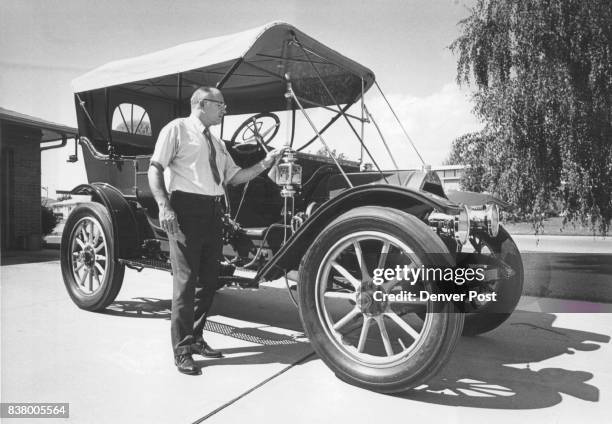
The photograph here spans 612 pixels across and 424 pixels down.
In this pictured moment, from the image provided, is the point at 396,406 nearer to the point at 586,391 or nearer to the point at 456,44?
the point at 586,391

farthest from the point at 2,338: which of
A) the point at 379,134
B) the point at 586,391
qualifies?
the point at 586,391

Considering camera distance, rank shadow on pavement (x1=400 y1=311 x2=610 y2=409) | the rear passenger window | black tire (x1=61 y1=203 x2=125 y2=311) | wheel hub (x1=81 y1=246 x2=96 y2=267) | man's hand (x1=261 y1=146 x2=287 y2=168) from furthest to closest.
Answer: the rear passenger window → wheel hub (x1=81 y1=246 x2=96 y2=267) → black tire (x1=61 y1=203 x2=125 y2=311) → man's hand (x1=261 y1=146 x2=287 y2=168) → shadow on pavement (x1=400 y1=311 x2=610 y2=409)

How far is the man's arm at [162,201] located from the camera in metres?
2.86

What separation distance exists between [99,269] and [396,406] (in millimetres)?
3336

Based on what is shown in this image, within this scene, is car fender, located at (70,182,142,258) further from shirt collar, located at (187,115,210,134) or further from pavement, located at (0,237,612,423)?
shirt collar, located at (187,115,210,134)

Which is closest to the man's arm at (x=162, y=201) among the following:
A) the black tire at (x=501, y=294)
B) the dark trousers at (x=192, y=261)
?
the dark trousers at (x=192, y=261)

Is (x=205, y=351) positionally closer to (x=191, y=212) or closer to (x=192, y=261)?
(x=192, y=261)

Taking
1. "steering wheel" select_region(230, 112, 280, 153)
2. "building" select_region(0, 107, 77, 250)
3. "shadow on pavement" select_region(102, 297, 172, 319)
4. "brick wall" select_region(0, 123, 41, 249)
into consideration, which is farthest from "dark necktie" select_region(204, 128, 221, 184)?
"brick wall" select_region(0, 123, 41, 249)

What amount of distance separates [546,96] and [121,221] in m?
5.54

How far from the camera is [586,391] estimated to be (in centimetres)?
260

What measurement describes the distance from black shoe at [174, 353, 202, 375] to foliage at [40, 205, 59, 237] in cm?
1137

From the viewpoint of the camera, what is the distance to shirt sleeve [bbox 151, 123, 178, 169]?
2969mm

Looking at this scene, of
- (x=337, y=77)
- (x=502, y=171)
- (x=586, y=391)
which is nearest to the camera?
(x=586, y=391)

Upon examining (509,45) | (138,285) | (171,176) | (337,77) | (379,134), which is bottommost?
(138,285)
